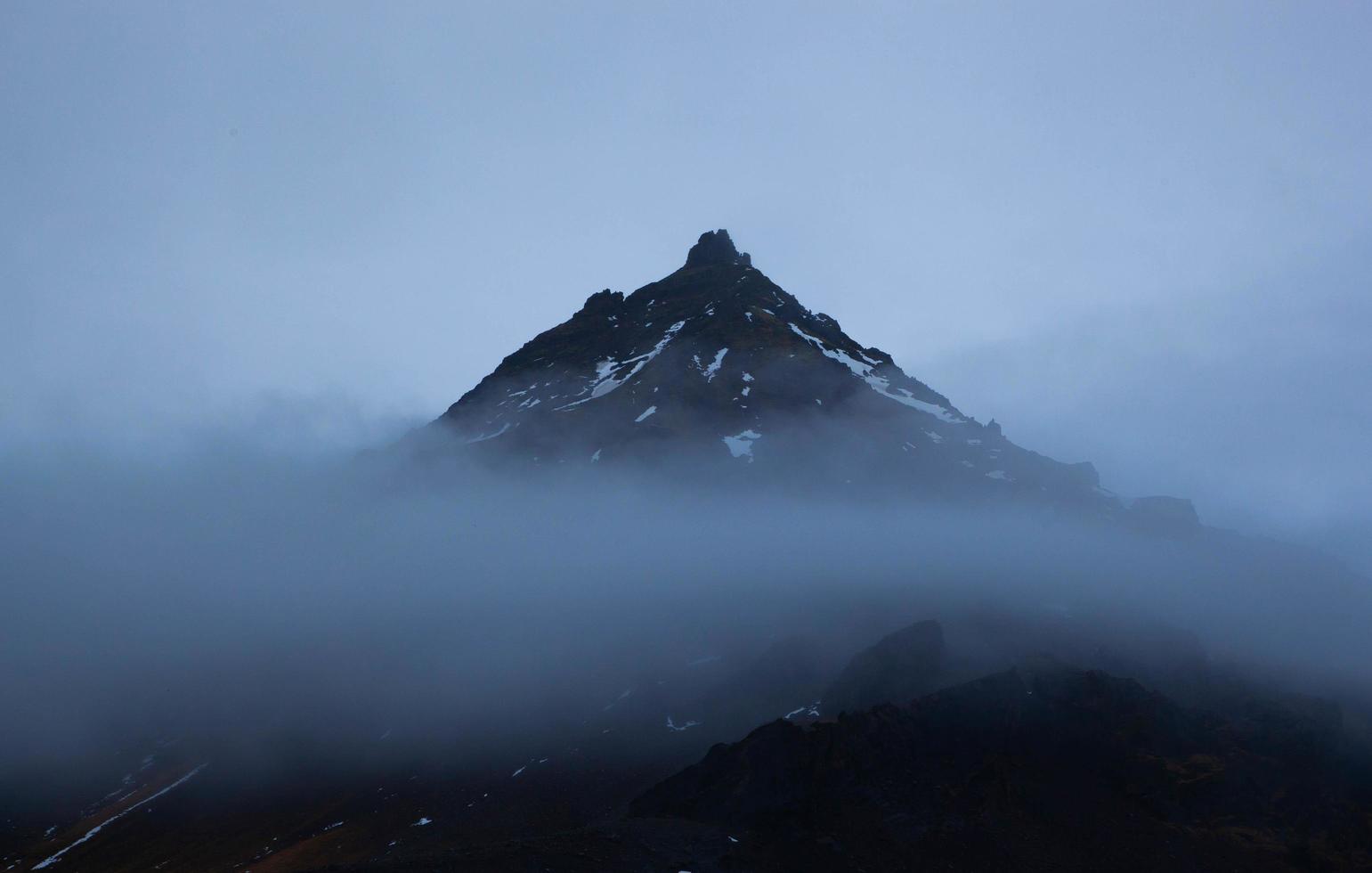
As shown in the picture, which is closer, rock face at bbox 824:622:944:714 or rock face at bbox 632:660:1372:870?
rock face at bbox 632:660:1372:870

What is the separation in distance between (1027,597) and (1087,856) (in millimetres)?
75734

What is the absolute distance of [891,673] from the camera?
332 feet

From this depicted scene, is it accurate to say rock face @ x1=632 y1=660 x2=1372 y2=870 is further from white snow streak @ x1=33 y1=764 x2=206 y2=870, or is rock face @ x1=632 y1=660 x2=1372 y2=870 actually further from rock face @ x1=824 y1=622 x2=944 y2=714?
white snow streak @ x1=33 y1=764 x2=206 y2=870

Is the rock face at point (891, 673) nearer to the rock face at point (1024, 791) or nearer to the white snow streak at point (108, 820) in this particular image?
the rock face at point (1024, 791)

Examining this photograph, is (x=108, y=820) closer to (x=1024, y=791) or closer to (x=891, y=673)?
(x=891, y=673)

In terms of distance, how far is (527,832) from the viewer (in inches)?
3049

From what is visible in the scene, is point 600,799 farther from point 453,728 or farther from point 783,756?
point 453,728

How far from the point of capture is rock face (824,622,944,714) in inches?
3910

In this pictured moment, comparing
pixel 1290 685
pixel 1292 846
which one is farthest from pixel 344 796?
pixel 1290 685

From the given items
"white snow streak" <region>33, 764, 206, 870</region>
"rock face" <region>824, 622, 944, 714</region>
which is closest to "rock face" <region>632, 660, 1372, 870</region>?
"rock face" <region>824, 622, 944, 714</region>

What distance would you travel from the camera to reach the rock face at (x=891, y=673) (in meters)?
99.3

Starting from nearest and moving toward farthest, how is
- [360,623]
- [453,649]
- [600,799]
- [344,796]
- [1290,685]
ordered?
[600,799] → [344,796] → [1290,685] → [453,649] → [360,623]

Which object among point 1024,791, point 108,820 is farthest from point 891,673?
point 108,820

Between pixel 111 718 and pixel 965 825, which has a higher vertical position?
pixel 111 718
